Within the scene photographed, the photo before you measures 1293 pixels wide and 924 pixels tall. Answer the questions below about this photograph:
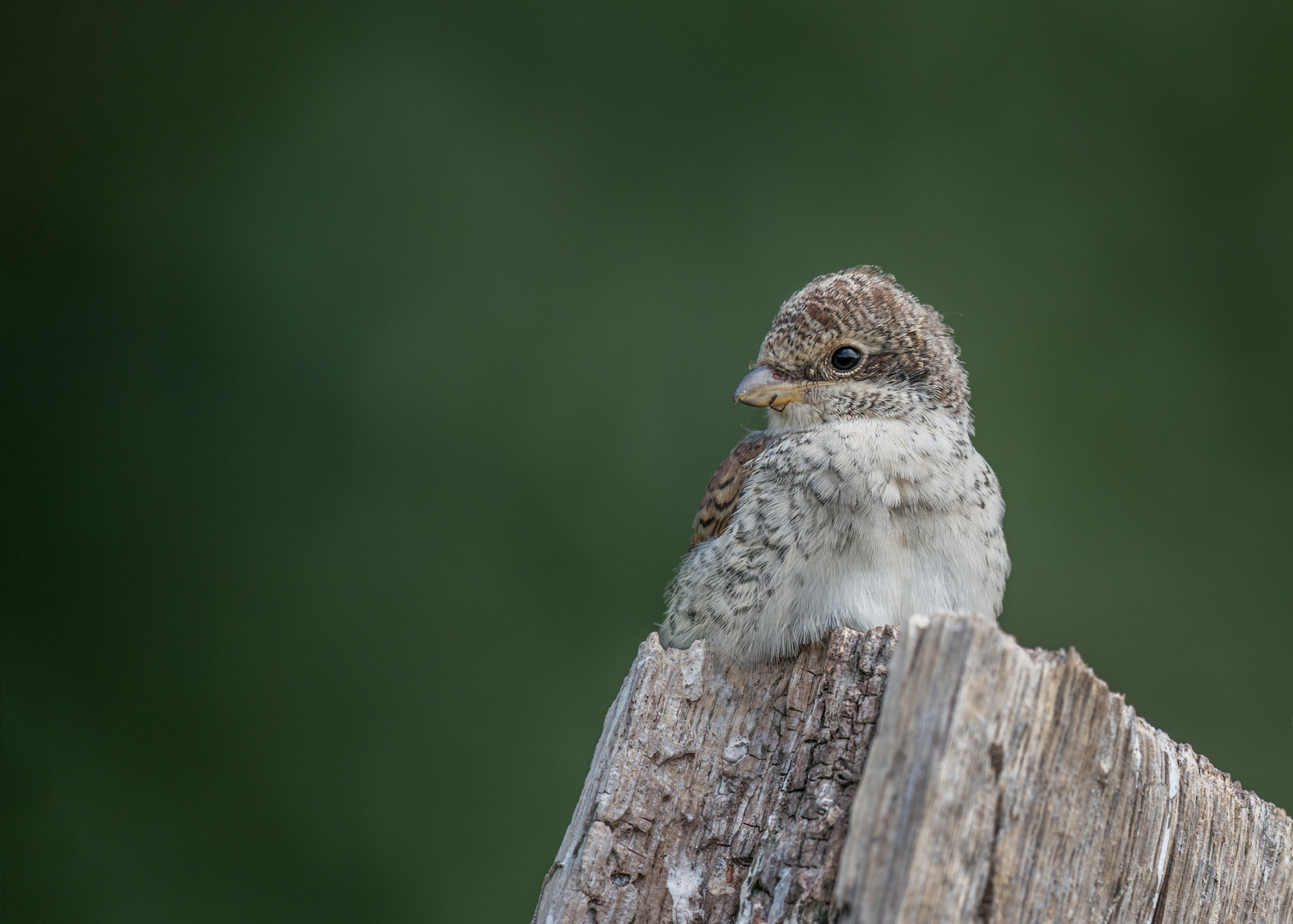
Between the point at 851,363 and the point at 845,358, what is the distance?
0.07 feet

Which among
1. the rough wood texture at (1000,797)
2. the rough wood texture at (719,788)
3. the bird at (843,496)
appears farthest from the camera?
the bird at (843,496)

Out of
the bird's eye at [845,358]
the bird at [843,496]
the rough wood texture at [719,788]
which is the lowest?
the rough wood texture at [719,788]

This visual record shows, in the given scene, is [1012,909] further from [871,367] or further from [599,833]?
[871,367]

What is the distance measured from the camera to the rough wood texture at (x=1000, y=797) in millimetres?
1377

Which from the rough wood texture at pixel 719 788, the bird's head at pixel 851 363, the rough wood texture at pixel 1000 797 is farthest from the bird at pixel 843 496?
the rough wood texture at pixel 1000 797

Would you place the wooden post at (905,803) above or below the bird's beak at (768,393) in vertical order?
below

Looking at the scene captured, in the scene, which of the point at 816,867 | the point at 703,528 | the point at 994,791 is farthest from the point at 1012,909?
the point at 703,528

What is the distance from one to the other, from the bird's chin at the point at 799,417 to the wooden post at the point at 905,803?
1.01 meters

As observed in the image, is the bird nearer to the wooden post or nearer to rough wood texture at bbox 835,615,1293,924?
the wooden post

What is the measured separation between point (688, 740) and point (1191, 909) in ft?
2.72

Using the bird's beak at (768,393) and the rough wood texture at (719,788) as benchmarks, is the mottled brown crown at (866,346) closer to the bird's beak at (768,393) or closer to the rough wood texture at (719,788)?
the bird's beak at (768,393)

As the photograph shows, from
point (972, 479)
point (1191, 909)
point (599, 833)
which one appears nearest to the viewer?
point (1191, 909)

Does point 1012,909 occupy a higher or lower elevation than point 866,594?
lower

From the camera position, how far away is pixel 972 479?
2783 millimetres
